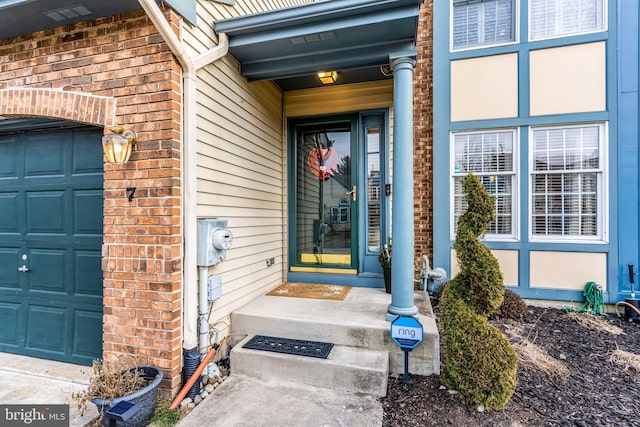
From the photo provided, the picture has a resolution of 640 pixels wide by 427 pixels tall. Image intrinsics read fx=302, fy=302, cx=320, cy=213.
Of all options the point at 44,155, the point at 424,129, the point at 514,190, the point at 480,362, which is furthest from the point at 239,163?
the point at 514,190

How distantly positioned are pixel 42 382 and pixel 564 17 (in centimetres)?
730

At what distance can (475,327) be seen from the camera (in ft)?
7.07

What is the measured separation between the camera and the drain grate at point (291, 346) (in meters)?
2.57

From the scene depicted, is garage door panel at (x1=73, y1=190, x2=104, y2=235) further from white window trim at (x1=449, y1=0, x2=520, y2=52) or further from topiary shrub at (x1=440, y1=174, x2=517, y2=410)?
white window trim at (x1=449, y1=0, x2=520, y2=52)

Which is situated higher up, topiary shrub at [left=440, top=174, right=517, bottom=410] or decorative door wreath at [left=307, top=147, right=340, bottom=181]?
decorative door wreath at [left=307, top=147, right=340, bottom=181]

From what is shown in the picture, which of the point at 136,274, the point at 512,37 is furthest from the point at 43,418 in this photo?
the point at 512,37

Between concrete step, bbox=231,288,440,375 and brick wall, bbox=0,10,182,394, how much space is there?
32.4 inches

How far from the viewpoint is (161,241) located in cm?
228

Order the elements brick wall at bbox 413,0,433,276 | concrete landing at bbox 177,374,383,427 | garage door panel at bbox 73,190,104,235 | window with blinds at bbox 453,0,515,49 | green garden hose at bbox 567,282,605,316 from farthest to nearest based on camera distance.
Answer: brick wall at bbox 413,0,433,276 → window with blinds at bbox 453,0,515,49 → green garden hose at bbox 567,282,605,316 → garage door panel at bbox 73,190,104,235 → concrete landing at bbox 177,374,383,427

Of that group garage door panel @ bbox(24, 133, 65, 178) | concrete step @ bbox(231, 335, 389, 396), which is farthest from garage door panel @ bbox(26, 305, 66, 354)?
concrete step @ bbox(231, 335, 389, 396)

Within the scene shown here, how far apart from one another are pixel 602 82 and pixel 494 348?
165 inches

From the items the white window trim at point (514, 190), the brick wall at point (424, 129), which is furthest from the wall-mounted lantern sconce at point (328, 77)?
the white window trim at point (514, 190)

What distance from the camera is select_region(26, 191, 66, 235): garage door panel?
9.22 ft

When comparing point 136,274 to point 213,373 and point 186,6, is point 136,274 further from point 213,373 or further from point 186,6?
point 186,6
